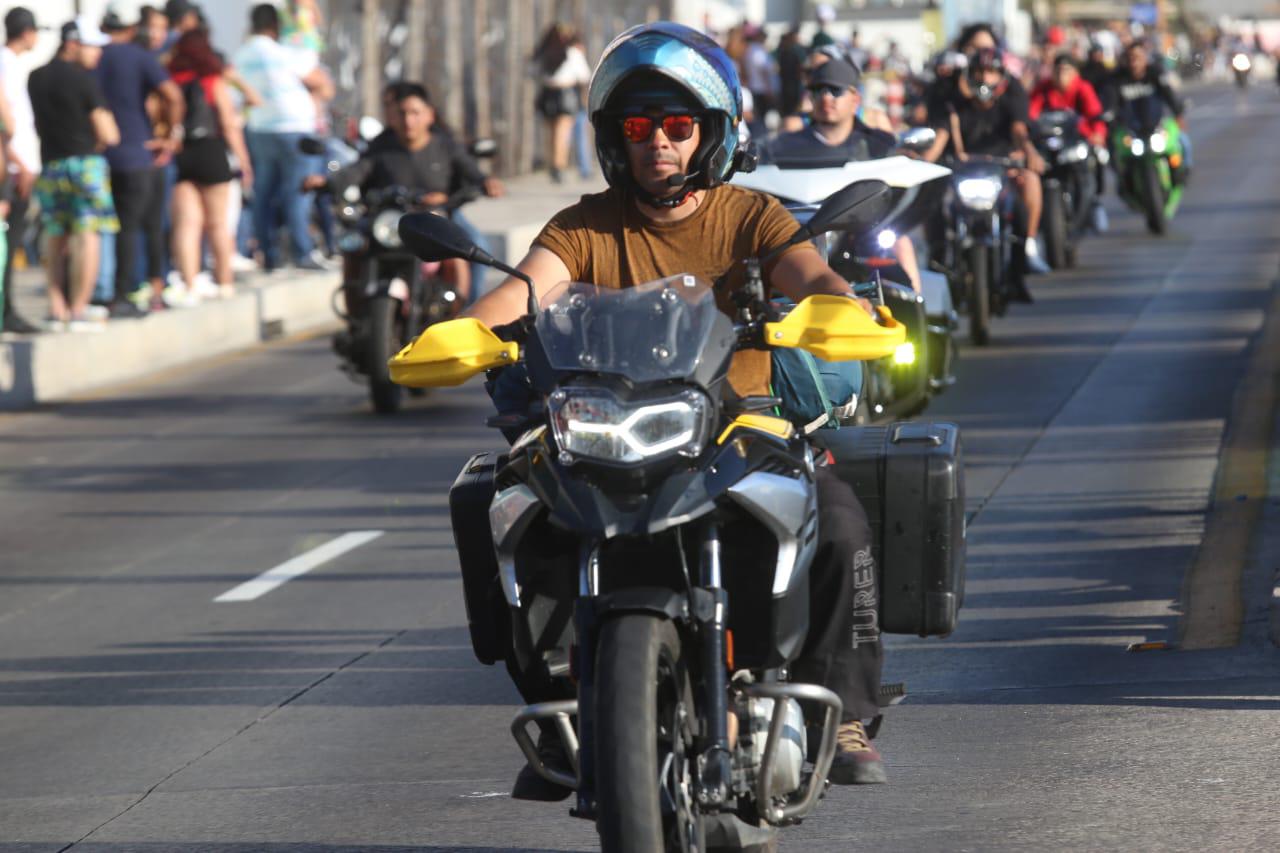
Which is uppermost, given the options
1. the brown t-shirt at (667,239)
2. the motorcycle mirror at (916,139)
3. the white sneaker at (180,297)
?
the brown t-shirt at (667,239)

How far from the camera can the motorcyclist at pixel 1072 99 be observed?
872 inches

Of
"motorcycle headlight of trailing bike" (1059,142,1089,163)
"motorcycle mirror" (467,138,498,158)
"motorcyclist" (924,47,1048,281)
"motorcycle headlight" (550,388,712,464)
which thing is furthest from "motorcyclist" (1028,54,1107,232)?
"motorcycle headlight" (550,388,712,464)

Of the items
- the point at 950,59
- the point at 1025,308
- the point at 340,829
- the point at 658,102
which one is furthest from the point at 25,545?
the point at 1025,308

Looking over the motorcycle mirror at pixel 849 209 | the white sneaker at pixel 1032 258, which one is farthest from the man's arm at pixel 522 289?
the white sneaker at pixel 1032 258

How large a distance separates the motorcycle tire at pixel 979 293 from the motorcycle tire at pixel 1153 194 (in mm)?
7107

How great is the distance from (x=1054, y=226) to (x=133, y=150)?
747 centimetres

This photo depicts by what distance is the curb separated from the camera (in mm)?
15273

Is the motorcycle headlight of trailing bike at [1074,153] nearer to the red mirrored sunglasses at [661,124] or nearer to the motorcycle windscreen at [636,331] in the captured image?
the red mirrored sunglasses at [661,124]

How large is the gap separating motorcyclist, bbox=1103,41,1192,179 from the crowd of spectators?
695 cm

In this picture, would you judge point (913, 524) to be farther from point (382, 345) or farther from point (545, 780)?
point (382, 345)

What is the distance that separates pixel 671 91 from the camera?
202 inches

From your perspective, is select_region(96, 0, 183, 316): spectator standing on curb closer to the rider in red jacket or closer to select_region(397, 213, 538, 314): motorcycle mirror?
the rider in red jacket

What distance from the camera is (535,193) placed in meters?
29.7

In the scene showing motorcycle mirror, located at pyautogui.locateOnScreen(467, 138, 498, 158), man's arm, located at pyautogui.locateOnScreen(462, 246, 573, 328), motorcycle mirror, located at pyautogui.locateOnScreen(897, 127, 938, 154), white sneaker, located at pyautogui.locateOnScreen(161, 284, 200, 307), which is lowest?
white sneaker, located at pyautogui.locateOnScreen(161, 284, 200, 307)
